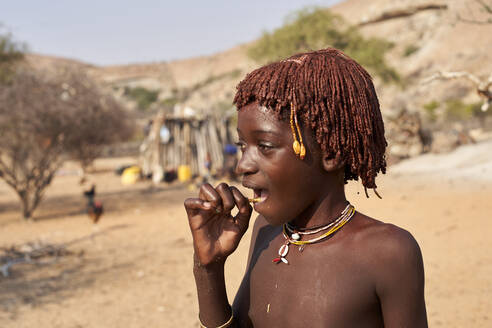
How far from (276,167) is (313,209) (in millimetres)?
198

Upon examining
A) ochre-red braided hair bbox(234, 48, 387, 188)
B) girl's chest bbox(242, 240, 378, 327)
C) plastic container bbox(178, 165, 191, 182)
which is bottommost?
plastic container bbox(178, 165, 191, 182)

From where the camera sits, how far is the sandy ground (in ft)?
14.6

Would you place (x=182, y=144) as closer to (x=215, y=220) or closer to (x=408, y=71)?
(x=215, y=220)

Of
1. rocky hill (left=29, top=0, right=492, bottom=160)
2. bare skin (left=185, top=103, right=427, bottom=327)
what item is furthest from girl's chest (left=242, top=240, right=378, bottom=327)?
rocky hill (left=29, top=0, right=492, bottom=160)

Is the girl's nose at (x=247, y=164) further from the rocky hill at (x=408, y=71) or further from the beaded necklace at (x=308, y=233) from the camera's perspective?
the rocky hill at (x=408, y=71)

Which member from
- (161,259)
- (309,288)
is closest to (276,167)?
(309,288)

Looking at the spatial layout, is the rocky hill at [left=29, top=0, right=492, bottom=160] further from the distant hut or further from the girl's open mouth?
the distant hut

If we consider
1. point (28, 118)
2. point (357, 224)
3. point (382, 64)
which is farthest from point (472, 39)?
point (357, 224)

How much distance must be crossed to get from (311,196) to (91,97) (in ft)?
32.7

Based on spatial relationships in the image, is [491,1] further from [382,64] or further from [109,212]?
[382,64]

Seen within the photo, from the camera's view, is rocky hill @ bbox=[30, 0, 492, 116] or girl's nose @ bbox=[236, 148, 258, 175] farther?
rocky hill @ bbox=[30, 0, 492, 116]

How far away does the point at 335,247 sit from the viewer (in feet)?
4.45

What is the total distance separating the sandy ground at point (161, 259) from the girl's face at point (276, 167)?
11.6 inches

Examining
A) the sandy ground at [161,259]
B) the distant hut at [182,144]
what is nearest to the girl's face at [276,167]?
the sandy ground at [161,259]
